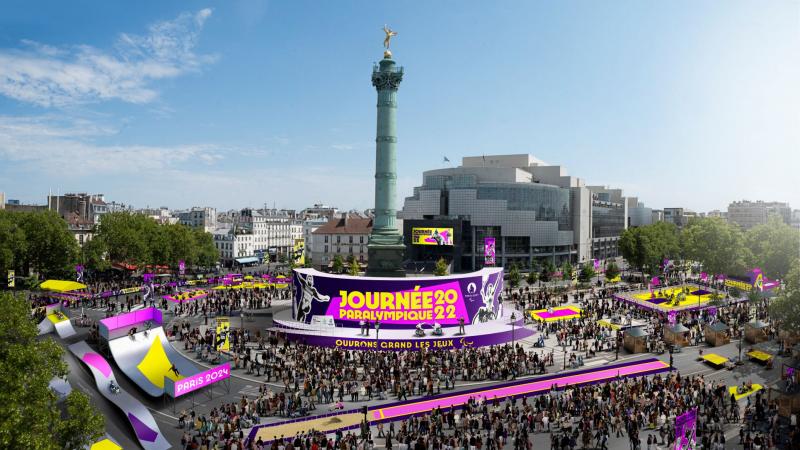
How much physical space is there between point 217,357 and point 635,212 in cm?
16318

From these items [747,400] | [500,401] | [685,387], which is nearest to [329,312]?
[500,401]

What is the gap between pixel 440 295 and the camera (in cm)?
4297

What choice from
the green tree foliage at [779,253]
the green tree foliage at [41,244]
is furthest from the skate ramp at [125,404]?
the green tree foliage at [779,253]

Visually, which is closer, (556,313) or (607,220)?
(556,313)

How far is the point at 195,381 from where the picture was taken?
3036cm

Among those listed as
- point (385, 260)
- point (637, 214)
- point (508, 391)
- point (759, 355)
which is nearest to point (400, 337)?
point (508, 391)

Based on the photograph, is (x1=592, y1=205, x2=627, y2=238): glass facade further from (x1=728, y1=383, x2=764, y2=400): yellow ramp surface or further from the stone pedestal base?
(x1=728, y1=383, x2=764, y2=400): yellow ramp surface

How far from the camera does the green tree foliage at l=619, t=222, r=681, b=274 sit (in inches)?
3282

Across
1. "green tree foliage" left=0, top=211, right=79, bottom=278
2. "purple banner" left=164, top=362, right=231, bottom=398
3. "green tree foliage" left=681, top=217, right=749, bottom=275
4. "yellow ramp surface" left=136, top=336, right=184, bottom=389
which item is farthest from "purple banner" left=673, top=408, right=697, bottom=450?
"green tree foliage" left=0, top=211, right=79, bottom=278

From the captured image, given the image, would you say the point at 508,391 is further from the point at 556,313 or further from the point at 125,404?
the point at 125,404

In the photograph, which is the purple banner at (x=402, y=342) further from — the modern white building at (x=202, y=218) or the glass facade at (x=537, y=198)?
the modern white building at (x=202, y=218)

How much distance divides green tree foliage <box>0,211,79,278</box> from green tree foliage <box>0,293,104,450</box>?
55072 millimetres

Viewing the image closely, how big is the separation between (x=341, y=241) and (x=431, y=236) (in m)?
20.5

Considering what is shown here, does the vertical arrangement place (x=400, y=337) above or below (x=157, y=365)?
above
